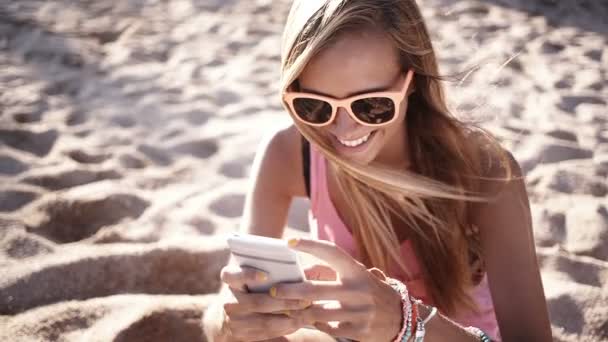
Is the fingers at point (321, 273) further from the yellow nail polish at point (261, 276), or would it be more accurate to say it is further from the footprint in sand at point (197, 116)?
the footprint in sand at point (197, 116)

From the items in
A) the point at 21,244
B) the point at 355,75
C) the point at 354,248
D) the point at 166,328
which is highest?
the point at 355,75

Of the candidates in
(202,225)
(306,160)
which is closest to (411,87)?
(306,160)

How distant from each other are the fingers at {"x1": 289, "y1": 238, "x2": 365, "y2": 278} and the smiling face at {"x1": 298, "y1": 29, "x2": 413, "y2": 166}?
0.35m

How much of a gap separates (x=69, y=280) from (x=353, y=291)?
1324 millimetres

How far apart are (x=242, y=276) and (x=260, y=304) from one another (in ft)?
0.25

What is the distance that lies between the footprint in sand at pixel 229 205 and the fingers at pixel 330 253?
1.36 metres

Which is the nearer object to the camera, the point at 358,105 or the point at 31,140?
the point at 358,105

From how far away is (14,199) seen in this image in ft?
7.77

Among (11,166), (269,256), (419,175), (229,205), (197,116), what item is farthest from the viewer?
(197,116)

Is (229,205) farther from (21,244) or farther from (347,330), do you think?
(347,330)

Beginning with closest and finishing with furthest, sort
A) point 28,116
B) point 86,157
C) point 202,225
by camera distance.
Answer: point 202,225
point 86,157
point 28,116

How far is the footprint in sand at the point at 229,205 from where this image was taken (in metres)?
2.43

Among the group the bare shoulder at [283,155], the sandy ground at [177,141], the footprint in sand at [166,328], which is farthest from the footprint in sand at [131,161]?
the bare shoulder at [283,155]

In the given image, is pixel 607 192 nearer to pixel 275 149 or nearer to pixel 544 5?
pixel 275 149
